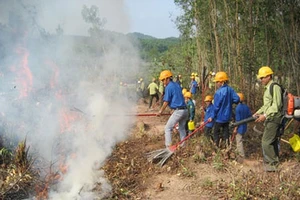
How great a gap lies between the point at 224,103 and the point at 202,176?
66.9 inches

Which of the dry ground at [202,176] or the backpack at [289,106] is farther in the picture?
the backpack at [289,106]

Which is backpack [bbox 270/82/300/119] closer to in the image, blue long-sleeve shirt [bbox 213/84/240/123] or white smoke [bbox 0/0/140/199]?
blue long-sleeve shirt [bbox 213/84/240/123]

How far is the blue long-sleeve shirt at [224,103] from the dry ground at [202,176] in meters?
0.75

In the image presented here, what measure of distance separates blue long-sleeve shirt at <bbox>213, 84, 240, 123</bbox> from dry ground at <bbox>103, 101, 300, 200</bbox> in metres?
0.75

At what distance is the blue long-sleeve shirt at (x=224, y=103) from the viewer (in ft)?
23.0

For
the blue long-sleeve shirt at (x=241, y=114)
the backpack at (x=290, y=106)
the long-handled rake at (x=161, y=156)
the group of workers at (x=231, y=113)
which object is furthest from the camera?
the blue long-sleeve shirt at (x=241, y=114)

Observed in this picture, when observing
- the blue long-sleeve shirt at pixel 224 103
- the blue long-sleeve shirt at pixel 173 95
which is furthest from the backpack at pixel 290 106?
the blue long-sleeve shirt at pixel 173 95

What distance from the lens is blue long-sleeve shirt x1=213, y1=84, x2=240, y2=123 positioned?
702 centimetres

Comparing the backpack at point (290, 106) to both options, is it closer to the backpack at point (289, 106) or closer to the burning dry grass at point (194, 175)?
the backpack at point (289, 106)

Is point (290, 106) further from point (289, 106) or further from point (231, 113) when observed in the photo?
point (231, 113)

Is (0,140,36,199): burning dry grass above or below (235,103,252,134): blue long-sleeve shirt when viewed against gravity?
below

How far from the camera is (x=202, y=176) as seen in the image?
248 inches

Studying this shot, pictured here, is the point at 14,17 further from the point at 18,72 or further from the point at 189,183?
the point at 189,183

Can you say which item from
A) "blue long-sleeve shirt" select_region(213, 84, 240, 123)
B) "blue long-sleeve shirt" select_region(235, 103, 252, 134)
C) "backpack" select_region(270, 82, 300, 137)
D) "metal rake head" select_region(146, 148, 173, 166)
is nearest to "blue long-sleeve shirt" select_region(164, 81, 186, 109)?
"blue long-sleeve shirt" select_region(213, 84, 240, 123)
